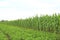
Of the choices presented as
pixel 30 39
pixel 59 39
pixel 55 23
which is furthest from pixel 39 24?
pixel 30 39

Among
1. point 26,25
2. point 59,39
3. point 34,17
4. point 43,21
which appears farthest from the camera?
point 26,25

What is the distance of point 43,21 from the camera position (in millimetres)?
68562

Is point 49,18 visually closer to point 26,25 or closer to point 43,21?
point 43,21

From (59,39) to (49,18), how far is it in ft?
81.5

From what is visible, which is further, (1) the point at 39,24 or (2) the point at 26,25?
(2) the point at 26,25

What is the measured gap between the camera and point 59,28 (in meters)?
57.0

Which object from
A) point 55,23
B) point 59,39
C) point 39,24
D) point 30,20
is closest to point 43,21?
point 39,24

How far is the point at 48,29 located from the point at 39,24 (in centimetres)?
641

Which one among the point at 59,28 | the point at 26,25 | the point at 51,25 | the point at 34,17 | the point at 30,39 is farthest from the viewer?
the point at 26,25

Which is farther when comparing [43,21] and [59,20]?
[43,21]

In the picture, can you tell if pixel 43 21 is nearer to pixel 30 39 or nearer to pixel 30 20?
pixel 30 20

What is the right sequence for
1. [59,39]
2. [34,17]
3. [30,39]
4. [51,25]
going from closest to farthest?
[30,39], [59,39], [51,25], [34,17]

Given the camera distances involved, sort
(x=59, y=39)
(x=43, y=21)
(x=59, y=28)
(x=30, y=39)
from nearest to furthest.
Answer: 1. (x=30, y=39)
2. (x=59, y=39)
3. (x=59, y=28)
4. (x=43, y=21)

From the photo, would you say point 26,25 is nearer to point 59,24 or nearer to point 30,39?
point 59,24
